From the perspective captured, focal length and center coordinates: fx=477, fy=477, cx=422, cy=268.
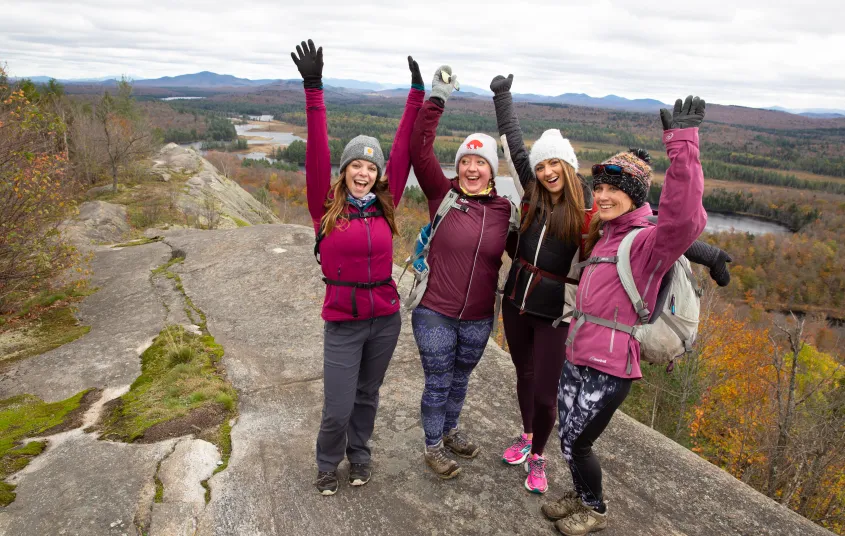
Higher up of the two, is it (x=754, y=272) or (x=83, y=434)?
(x=83, y=434)

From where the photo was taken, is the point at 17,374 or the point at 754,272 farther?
the point at 754,272

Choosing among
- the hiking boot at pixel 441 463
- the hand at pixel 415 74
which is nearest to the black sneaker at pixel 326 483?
the hiking boot at pixel 441 463

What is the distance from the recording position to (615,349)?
269 cm

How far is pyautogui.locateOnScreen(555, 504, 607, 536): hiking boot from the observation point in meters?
3.14

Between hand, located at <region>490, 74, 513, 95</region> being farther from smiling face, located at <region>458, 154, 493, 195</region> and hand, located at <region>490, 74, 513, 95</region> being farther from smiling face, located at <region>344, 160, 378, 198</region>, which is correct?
smiling face, located at <region>344, 160, 378, 198</region>

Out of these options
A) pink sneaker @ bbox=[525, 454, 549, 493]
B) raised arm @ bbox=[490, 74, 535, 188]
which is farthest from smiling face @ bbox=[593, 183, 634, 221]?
pink sneaker @ bbox=[525, 454, 549, 493]

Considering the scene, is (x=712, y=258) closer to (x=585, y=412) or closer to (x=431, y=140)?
(x=585, y=412)

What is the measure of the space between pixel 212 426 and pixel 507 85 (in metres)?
3.78

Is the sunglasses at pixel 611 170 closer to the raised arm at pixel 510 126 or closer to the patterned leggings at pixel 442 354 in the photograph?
the raised arm at pixel 510 126

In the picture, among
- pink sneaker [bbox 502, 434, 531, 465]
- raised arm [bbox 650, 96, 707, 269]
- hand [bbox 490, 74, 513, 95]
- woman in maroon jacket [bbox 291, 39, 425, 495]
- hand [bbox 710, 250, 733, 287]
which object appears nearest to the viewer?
raised arm [bbox 650, 96, 707, 269]

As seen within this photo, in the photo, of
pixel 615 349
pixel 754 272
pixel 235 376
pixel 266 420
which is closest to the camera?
pixel 615 349

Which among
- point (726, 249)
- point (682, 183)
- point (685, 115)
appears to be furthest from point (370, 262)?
point (726, 249)

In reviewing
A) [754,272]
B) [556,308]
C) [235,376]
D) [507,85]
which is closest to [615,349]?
[556,308]

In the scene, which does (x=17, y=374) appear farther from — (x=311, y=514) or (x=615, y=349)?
(x=615, y=349)
